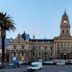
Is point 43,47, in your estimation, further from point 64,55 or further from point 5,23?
point 5,23

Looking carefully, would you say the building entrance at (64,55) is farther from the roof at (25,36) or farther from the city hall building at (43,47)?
the roof at (25,36)

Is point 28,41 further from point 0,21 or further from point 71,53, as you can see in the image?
point 0,21

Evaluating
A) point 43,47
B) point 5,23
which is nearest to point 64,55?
point 43,47

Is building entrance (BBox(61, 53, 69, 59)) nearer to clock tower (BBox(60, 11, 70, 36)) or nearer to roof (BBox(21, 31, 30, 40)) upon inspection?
clock tower (BBox(60, 11, 70, 36))

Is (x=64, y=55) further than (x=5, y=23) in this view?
Yes

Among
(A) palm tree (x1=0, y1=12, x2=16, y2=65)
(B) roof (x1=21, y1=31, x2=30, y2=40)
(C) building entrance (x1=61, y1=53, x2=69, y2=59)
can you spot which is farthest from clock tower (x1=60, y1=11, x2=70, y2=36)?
(A) palm tree (x1=0, y1=12, x2=16, y2=65)

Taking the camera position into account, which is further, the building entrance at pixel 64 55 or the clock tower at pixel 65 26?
the clock tower at pixel 65 26

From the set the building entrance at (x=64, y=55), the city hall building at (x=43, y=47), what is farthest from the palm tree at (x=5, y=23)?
the building entrance at (x=64, y=55)

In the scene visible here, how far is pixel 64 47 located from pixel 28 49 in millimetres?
14573

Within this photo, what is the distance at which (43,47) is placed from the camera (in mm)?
→ 144375

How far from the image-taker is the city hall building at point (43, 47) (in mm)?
140125

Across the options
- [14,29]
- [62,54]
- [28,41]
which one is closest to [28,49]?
[28,41]

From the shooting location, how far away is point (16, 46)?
465 ft

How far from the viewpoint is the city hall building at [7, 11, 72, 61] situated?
460 feet
